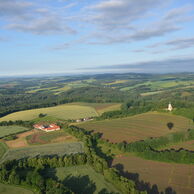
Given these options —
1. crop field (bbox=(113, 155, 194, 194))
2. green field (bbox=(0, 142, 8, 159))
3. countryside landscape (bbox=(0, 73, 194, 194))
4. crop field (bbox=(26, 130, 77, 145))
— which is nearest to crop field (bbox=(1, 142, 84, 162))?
countryside landscape (bbox=(0, 73, 194, 194))

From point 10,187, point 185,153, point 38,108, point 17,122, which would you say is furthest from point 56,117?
point 185,153

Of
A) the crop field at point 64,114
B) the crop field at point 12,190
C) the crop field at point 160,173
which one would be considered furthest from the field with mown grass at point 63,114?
the crop field at point 12,190

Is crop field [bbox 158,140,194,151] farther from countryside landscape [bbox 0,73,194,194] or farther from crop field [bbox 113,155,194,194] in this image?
crop field [bbox 113,155,194,194]

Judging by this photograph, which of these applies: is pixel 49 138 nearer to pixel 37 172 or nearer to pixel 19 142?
pixel 19 142

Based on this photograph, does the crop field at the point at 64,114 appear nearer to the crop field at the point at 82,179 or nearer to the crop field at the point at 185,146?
the crop field at the point at 185,146

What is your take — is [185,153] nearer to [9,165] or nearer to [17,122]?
[9,165]

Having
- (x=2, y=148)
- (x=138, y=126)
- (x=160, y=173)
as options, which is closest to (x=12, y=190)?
(x=2, y=148)
